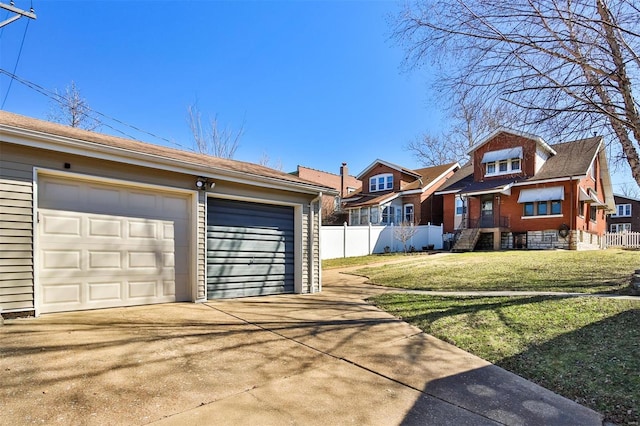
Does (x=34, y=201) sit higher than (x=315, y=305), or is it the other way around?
(x=34, y=201)

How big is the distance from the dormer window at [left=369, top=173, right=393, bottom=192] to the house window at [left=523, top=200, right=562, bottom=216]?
1033 cm

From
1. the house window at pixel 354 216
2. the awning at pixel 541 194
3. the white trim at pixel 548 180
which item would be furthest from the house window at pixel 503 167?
the house window at pixel 354 216

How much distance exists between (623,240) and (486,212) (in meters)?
9.94

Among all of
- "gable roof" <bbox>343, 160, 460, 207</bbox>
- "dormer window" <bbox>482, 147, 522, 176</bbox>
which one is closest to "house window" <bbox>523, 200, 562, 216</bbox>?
"dormer window" <bbox>482, 147, 522, 176</bbox>

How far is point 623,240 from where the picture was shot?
75.2 ft

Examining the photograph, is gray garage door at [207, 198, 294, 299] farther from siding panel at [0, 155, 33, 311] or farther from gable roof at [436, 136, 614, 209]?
gable roof at [436, 136, 614, 209]

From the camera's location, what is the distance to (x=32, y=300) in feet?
16.8

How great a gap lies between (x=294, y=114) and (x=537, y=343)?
20.2 m

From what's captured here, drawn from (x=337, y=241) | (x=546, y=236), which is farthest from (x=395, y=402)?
(x=546, y=236)

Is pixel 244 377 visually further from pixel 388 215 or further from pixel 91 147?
pixel 388 215

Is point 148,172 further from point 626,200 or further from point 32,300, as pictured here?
point 626,200

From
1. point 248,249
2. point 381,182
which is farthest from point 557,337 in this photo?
point 381,182

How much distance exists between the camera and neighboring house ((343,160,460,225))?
26516 millimetres

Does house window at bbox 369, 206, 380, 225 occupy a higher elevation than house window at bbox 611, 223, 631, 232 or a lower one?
higher
